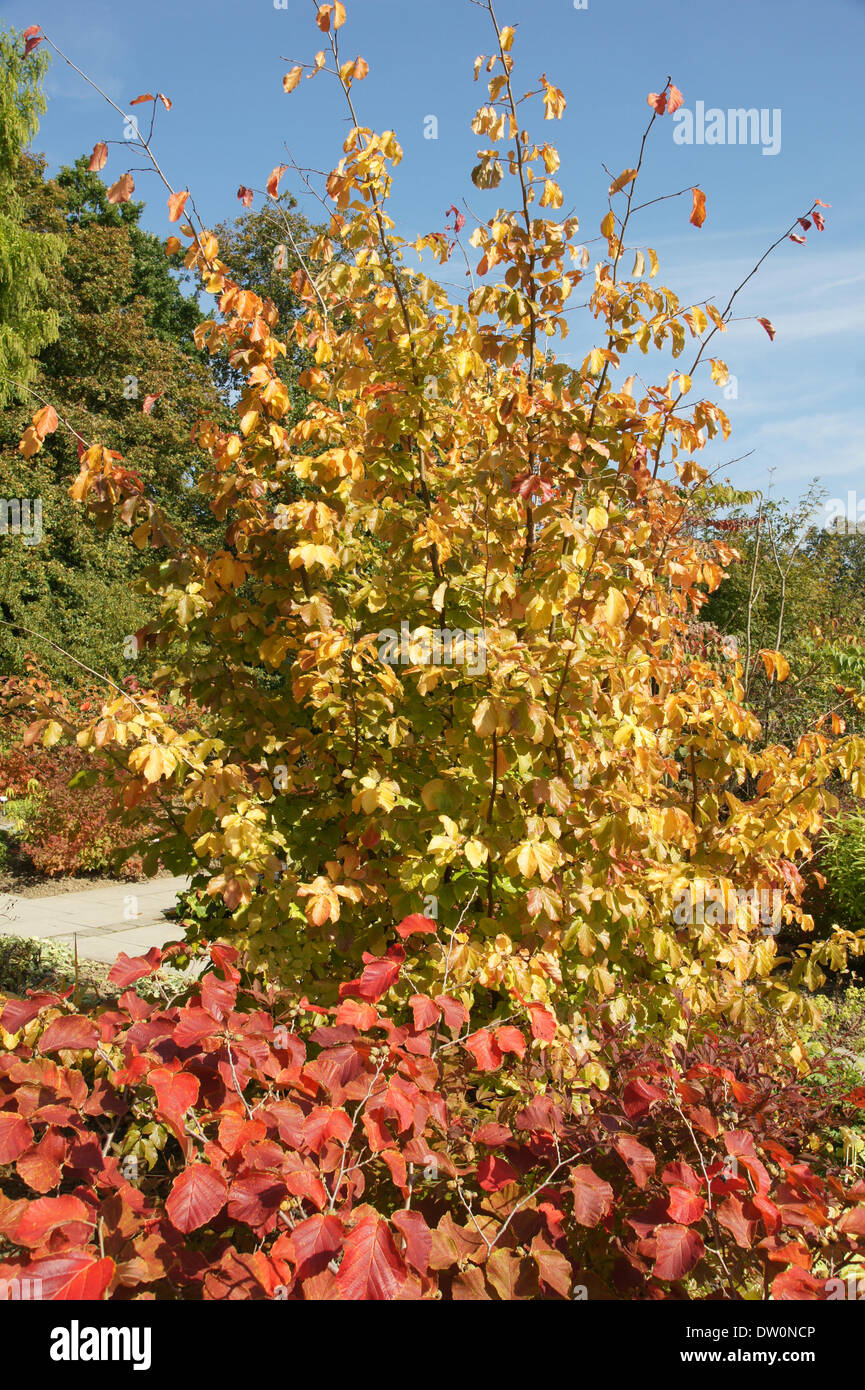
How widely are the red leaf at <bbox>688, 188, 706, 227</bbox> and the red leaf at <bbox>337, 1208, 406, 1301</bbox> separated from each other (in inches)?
91.7

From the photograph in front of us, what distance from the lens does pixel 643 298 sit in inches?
90.2

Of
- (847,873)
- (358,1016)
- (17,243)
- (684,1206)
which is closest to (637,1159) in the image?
(684,1206)

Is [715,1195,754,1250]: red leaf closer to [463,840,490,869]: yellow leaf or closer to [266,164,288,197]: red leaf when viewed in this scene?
[463,840,490,869]: yellow leaf

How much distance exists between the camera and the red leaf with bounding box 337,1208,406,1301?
119 cm

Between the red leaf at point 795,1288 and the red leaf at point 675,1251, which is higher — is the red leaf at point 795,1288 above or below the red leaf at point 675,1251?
below

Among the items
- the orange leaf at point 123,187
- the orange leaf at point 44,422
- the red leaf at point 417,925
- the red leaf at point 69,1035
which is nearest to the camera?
the red leaf at point 69,1035

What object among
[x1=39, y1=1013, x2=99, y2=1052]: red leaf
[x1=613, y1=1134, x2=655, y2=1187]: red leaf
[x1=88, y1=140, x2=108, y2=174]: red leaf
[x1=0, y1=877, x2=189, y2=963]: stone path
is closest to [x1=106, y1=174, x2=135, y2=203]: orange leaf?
[x1=88, y1=140, x2=108, y2=174]: red leaf

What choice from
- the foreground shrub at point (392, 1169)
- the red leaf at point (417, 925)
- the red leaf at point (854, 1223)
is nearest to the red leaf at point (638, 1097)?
the foreground shrub at point (392, 1169)

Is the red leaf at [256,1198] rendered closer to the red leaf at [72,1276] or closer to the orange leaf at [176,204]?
the red leaf at [72,1276]

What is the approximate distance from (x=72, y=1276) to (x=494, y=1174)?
2.38ft

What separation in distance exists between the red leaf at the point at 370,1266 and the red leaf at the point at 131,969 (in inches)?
27.8

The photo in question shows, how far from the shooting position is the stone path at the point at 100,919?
6.06 meters

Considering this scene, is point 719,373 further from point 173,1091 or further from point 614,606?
point 173,1091
